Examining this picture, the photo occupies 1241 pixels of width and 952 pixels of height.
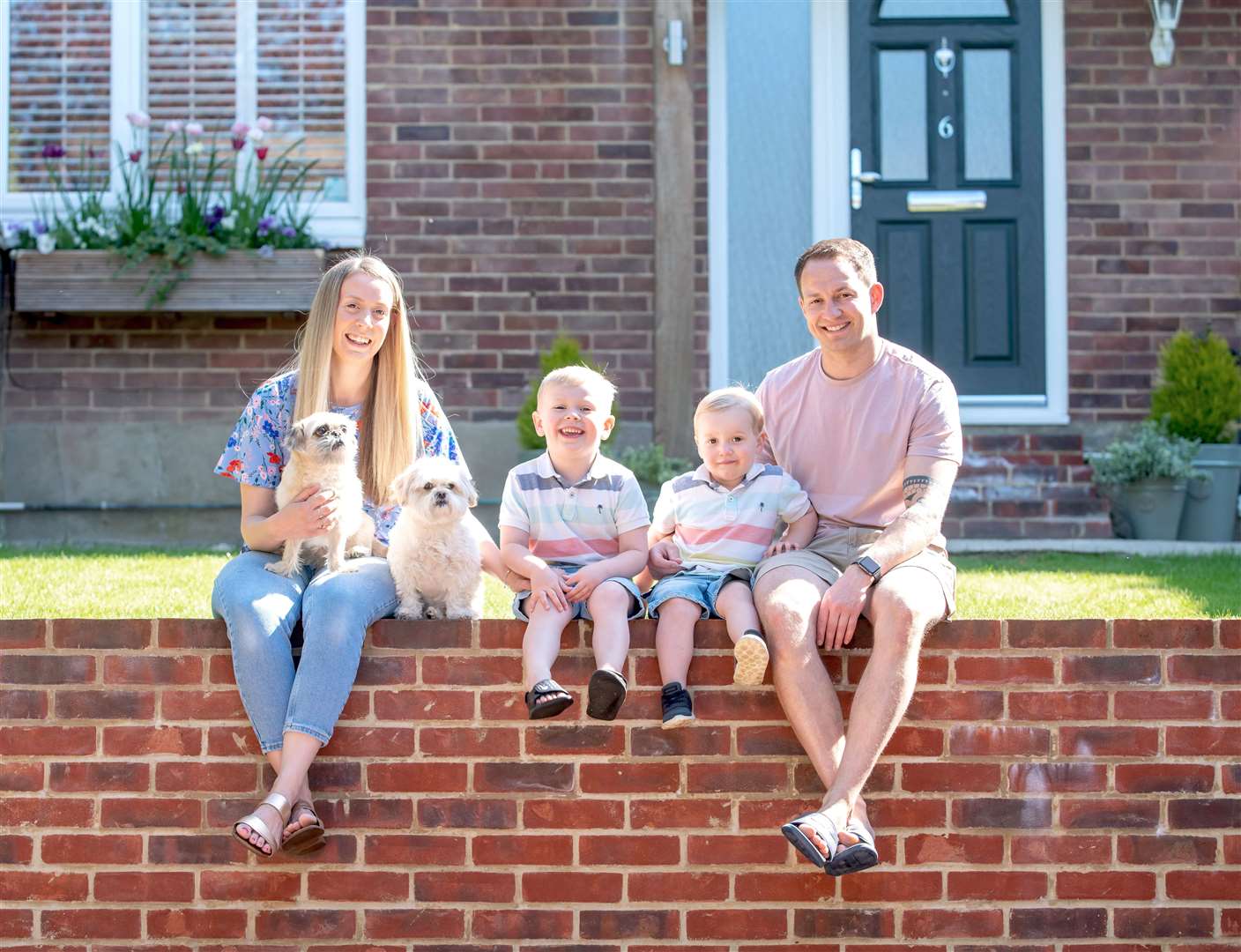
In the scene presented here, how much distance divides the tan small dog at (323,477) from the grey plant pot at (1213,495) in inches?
190

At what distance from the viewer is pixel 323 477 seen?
351cm

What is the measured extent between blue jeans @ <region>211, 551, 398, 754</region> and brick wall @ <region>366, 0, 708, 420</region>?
13.7 ft

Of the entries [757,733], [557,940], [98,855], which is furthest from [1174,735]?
[98,855]

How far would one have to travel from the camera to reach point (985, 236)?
7.66 meters

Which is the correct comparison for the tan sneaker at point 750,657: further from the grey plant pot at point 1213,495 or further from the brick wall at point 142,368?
the brick wall at point 142,368

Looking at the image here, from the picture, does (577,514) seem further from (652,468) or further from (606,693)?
(652,468)

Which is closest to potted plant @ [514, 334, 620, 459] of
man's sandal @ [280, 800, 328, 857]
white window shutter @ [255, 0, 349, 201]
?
white window shutter @ [255, 0, 349, 201]

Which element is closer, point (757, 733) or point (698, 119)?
point (757, 733)

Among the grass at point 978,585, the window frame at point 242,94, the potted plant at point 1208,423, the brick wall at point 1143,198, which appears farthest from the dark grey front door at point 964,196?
the window frame at point 242,94

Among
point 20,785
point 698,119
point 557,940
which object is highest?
point 698,119

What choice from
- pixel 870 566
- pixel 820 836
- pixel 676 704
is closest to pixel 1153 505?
pixel 870 566

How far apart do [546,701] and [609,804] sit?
0.36 m

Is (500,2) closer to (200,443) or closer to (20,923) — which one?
Result: (200,443)

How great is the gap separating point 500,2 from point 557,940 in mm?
5441
